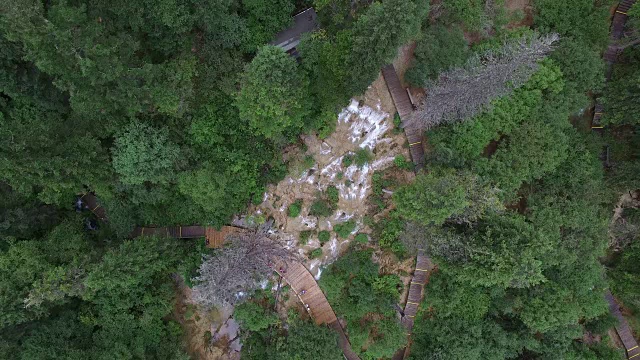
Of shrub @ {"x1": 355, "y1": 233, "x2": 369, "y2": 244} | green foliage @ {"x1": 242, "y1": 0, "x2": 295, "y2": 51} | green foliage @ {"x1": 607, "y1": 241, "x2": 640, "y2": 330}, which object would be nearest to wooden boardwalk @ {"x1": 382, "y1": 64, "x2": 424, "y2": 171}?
shrub @ {"x1": 355, "y1": 233, "x2": 369, "y2": 244}

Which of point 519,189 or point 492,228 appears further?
point 519,189

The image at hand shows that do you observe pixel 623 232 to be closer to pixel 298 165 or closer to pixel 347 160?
pixel 347 160

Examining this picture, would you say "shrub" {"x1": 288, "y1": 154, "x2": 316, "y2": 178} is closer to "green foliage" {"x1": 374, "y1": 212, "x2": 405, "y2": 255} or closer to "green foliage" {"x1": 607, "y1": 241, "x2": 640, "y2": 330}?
"green foliage" {"x1": 374, "y1": 212, "x2": 405, "y2": 255}

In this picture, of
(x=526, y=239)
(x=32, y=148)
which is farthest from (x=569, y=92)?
(x=32, y=148)

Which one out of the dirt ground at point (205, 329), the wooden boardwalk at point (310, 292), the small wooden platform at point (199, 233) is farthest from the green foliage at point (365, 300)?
the dirt ground at point (205, 329)

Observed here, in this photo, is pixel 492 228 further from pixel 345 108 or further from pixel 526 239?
pixel 345 108
